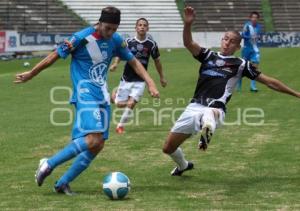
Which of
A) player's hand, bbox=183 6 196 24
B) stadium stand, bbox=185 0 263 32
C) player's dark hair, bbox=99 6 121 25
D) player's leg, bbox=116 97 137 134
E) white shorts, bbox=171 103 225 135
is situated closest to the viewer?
player's dark hair, bbox=99 6 121 25

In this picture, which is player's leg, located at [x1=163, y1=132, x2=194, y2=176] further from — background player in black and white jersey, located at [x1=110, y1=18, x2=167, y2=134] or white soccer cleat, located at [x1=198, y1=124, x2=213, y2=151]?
background player in black and white jersey, located at [x1=110, y1=18, x2=167, y2=134]

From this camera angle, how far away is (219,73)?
848 cm

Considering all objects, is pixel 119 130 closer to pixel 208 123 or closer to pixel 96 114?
pixel 208 123

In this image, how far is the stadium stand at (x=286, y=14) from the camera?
5515 cm

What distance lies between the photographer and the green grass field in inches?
285

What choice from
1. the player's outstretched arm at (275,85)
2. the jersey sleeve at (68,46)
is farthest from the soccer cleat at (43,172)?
the player's outstretched arm at (275,85)

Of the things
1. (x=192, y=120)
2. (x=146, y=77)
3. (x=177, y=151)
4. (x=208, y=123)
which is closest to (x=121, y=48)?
(x=146, y=77)

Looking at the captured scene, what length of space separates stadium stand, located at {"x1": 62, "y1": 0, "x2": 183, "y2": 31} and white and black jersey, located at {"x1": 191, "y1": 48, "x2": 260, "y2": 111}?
45.9 meters

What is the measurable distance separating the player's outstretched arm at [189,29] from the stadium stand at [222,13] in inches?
1827

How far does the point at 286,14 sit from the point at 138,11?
39.4ft

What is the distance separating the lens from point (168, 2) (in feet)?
190

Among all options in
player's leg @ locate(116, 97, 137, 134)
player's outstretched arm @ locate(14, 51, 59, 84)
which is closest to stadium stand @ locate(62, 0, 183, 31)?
player's leg @ locate(116, 97, 137, 134)

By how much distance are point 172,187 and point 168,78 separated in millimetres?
17200

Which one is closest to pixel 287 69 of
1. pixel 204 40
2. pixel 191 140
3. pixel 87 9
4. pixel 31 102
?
pixel 31 102
